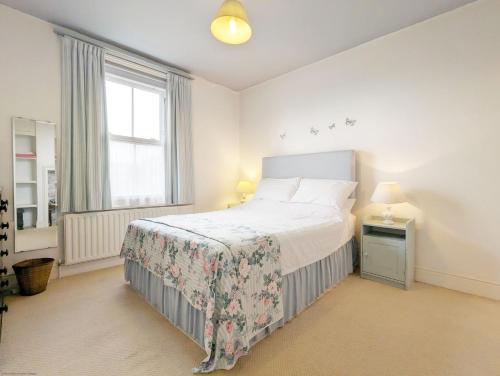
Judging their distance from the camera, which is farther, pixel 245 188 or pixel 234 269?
pixel 245 188

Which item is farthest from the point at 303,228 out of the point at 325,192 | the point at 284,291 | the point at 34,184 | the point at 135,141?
the point at 34,184

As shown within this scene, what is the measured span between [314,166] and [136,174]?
239cm

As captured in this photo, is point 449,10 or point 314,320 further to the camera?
point 449,10

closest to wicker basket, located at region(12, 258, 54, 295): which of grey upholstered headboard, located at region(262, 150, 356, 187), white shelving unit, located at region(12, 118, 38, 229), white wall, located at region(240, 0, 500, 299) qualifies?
white shelving unit, located at region(12, 118, 38, 229)

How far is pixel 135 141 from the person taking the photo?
324 centimetres

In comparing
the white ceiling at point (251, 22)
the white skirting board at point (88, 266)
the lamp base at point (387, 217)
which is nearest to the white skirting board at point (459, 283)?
the lamp base at point (387, 217)

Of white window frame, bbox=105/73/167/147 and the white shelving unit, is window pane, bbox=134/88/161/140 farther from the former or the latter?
the white shelving unit

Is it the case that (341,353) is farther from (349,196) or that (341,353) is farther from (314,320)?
(349,196)

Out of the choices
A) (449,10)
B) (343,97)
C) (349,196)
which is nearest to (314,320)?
(349,196)

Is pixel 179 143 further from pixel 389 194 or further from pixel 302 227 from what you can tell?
pixel 389 194

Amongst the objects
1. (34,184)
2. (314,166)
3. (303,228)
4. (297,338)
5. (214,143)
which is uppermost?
(214,143)

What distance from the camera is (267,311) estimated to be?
157 centimetres

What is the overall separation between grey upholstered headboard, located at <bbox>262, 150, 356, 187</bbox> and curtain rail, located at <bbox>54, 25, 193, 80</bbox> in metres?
1.85

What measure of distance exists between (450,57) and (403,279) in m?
2.21
